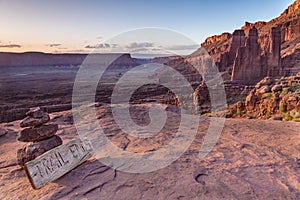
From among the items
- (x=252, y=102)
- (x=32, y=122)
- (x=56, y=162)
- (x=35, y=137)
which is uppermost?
(x=32, y=122)

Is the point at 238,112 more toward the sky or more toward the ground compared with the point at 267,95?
more toward the ground

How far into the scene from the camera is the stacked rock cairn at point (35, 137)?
437cm

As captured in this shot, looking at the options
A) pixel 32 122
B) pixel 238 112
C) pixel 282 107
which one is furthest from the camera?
pixel 238 112

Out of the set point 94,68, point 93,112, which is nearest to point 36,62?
point 94,68

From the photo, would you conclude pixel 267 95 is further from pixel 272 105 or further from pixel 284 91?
pixel 272 105

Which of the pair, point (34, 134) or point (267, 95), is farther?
point (267, 95)

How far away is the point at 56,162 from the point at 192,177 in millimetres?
2372

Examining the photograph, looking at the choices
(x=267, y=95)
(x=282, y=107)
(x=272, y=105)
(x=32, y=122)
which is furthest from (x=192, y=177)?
(x=267, y=95)

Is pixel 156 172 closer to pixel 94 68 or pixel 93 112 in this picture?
pixel 93 112

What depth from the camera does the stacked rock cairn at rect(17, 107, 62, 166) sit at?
14.3 ft

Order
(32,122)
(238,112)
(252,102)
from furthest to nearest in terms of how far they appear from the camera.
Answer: (238,112) < (252,102) < (32,122)

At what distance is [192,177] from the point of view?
3.69 m

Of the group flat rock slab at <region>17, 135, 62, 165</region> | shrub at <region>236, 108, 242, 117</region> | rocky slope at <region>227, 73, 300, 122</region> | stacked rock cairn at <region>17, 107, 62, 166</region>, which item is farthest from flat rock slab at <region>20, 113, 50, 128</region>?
shrub at <region>236, 108, 242, 117</region>

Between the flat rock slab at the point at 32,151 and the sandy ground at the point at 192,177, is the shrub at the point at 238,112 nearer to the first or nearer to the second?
the sandy ground at the point at 192,177
